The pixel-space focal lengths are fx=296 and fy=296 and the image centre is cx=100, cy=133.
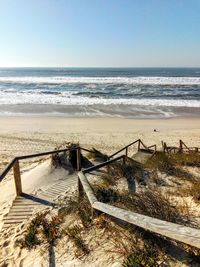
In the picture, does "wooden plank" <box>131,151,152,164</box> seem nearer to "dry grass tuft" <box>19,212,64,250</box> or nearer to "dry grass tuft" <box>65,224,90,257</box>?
"dry grass tuft" <box>19,212,64,250</box>

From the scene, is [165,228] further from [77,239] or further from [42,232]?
[42,232]

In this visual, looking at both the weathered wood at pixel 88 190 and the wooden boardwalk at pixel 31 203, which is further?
the wooden boardwalk at pixel 31 203

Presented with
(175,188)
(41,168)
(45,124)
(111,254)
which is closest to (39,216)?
(111,254)

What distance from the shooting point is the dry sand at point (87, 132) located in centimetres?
1825

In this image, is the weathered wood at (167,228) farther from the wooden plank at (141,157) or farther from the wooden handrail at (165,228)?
the wooden plank at (141,157)

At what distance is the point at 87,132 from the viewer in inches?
858

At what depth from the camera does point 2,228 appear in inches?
220

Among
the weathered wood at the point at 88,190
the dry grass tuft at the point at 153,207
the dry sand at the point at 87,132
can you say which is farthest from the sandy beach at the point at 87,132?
the dry grass tuft at the point at 153,207

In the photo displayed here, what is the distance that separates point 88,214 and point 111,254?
3.71 feet

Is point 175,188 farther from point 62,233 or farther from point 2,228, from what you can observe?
point 2,228

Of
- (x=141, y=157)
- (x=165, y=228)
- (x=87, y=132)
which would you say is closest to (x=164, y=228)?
(x=165, y=228)

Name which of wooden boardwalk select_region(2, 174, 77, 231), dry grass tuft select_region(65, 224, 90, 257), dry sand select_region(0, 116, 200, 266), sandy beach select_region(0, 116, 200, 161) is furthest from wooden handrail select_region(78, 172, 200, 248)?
sandy beach select_region(0, 116, 200, 161)

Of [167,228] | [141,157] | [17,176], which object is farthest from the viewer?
[141,157]

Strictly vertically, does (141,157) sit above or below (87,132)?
above
